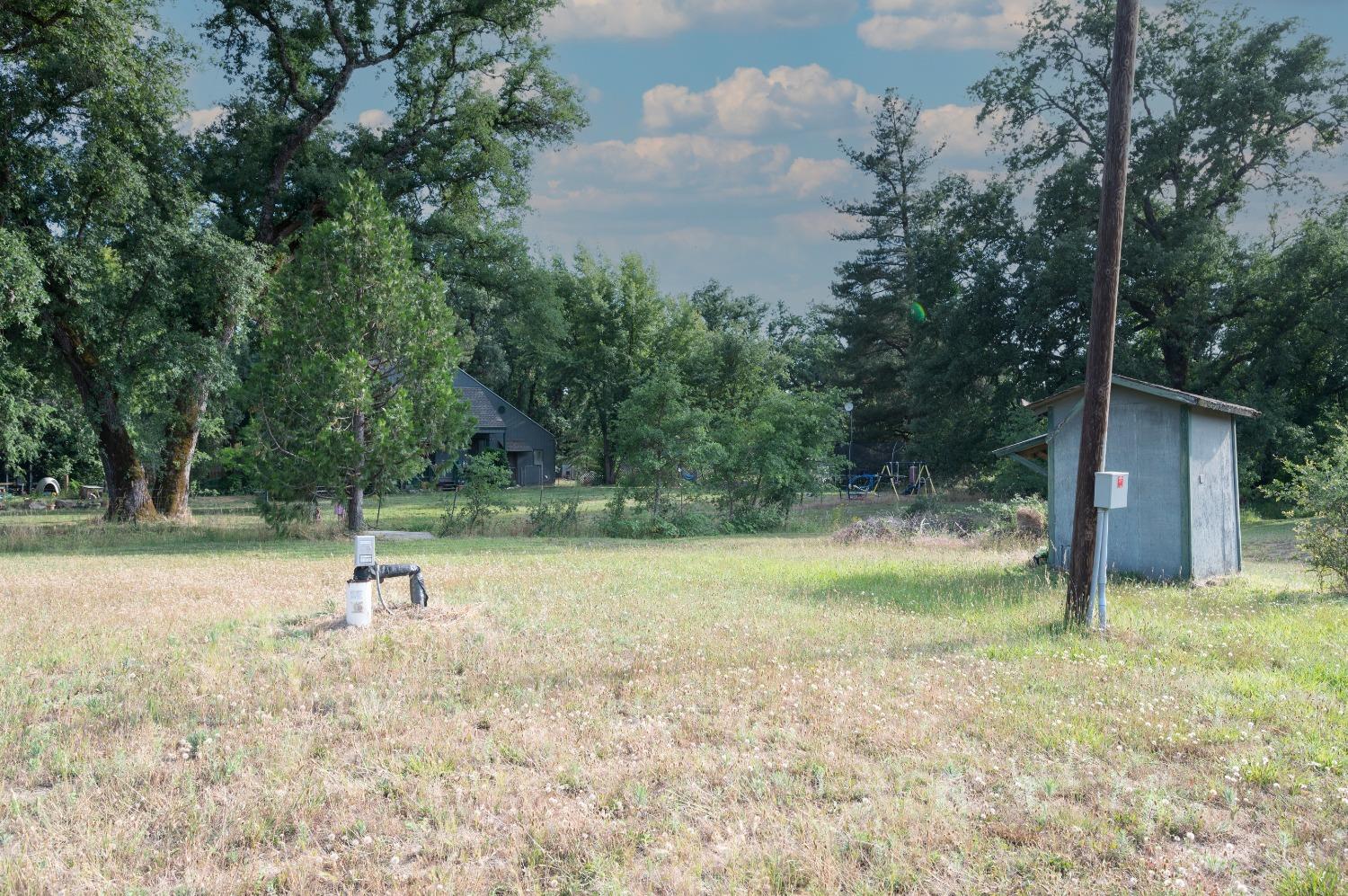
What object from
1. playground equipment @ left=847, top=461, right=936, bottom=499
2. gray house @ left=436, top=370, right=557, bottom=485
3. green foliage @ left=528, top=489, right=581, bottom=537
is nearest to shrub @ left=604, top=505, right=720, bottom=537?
green foliage @ left=528, top=489, right=581, bottom=537

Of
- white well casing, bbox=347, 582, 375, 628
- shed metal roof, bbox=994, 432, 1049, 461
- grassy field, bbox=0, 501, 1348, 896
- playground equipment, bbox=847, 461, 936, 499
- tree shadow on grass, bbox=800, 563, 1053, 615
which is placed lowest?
grassy field, bbox=0, 501, 1348, 896

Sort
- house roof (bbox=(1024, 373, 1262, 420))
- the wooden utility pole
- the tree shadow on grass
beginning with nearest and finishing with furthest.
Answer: the wooden utility pole, the tree shadow on grass, house roof (bbox=(1024, 373, 1262, 420))

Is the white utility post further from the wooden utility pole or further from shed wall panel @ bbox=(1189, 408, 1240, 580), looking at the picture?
shed wall panel @ bbox=(1189, 408, 1240, 580)

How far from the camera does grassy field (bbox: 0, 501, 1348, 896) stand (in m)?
3.76

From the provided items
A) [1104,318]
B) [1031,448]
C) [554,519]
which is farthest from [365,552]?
[554,519]

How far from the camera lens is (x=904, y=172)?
145 feet

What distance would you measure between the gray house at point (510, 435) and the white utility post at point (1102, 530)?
36484 millimetres

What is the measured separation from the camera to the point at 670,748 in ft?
16.6

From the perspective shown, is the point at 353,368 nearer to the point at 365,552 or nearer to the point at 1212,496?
the point at 365,552

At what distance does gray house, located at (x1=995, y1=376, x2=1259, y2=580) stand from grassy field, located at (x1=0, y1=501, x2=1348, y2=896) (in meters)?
2.31

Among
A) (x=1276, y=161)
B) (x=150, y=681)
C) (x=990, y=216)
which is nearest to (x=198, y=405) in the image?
(x=150, y=681)

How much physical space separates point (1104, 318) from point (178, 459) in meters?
22.5

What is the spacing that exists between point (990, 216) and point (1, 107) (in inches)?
1143

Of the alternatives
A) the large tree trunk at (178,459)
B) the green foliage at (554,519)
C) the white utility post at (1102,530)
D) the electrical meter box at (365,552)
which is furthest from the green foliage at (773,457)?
the electrical meter box at (365,552)
